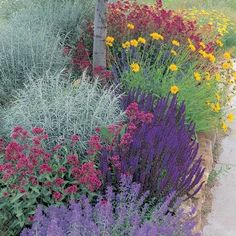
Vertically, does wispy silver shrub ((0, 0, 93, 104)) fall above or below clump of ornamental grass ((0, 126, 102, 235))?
below

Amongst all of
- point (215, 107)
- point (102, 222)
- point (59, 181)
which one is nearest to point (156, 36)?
point (215, 107)

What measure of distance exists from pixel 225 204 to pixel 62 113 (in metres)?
1.66

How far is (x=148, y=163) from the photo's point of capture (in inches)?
120

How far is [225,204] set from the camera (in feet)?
13.5

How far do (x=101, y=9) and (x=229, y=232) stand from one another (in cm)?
222

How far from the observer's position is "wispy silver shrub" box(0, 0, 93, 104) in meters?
4.40

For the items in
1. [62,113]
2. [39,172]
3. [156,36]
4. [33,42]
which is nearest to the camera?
[39,172]

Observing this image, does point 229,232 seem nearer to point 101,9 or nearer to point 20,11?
Result: point 101,9

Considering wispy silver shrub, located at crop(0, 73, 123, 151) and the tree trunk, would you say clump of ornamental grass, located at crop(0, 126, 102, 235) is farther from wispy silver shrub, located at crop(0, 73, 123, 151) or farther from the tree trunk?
the tree trunk

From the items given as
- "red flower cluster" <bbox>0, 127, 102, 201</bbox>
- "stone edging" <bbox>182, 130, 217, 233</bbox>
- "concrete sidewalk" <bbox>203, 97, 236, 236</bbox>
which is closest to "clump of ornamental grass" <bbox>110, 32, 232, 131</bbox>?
"stone edging" <bbox>182, 130, 217, 233</bbox>

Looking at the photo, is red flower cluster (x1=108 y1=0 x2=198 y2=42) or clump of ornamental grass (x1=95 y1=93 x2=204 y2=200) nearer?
clump of ornamental grass (x1=95 y1=93 x2=204 y2=200)

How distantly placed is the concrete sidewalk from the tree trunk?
1.56 meters

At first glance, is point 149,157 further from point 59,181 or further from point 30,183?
point 30,183

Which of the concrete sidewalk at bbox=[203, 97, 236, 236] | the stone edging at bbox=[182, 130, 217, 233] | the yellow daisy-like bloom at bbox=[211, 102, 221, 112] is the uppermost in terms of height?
the yellow daisy-like bloom at bbox=[211, 102, 221, 112]
